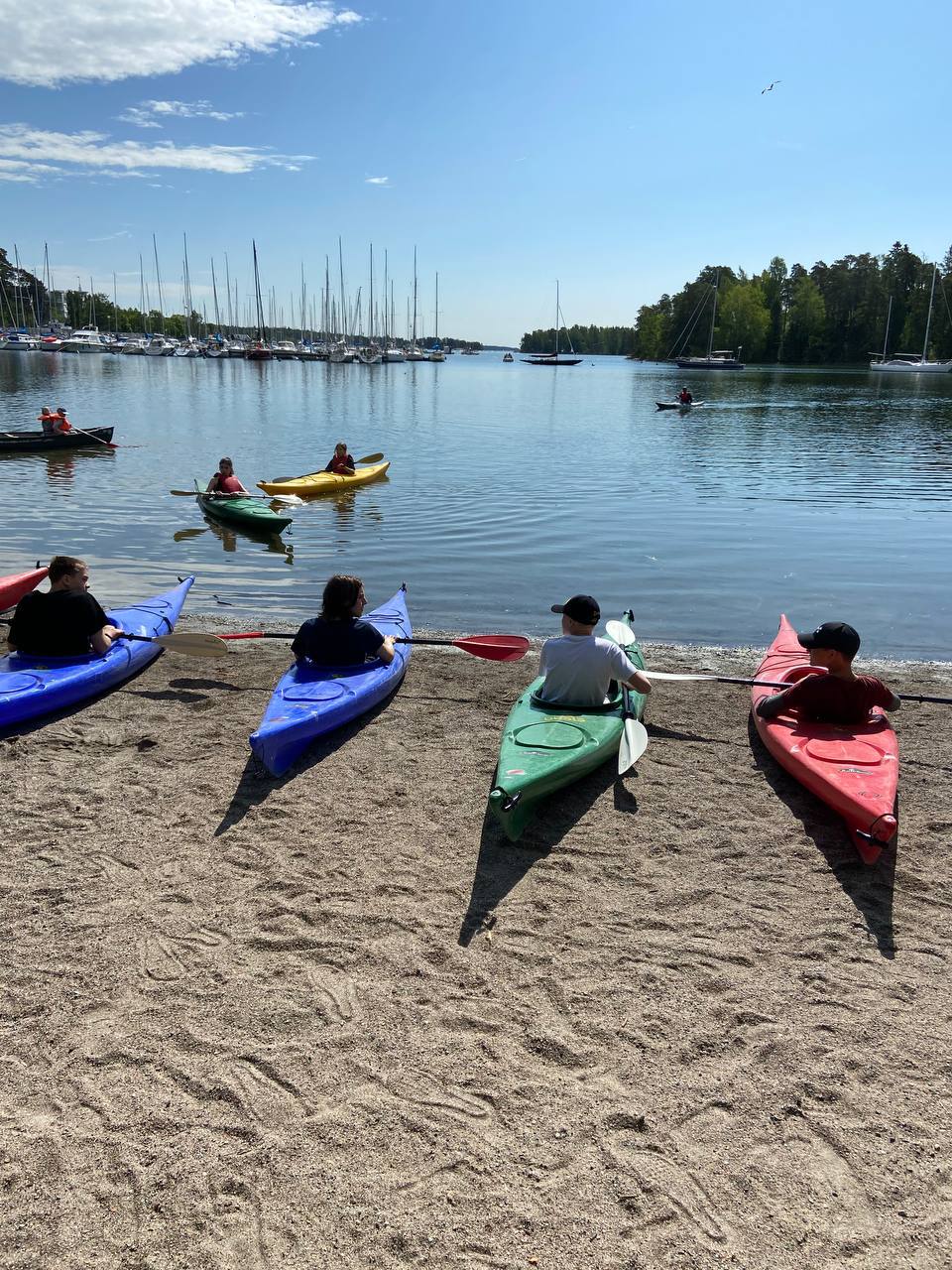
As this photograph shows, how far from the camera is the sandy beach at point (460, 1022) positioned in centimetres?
302

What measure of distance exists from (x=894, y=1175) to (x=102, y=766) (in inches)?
228

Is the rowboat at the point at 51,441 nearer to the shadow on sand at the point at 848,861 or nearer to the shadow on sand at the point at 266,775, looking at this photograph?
the shadow on sand at the point at 266,775

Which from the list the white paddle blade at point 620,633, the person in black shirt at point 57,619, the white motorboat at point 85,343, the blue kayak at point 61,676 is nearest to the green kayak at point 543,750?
the white paddle blade at point 620,633

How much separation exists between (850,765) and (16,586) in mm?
9844

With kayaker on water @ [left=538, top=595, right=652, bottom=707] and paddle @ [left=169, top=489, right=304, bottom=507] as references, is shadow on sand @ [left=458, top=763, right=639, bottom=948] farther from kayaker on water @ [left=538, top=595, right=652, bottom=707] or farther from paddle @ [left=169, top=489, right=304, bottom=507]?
paddle @ [left=169, top=489, right=304, bottom=507]

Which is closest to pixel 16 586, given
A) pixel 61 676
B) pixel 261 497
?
pixel 61 676

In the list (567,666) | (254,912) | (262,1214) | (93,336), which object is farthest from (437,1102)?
(93,336)

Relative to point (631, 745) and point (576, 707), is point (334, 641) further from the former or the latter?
point (631, 745)

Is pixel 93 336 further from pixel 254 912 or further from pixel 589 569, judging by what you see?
pixel 254 912

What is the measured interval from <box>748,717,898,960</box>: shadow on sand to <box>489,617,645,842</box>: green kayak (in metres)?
1.32

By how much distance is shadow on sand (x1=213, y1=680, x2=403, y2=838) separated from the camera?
5.96 m

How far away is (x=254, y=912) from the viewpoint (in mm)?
4801

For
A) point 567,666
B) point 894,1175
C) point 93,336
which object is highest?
point 93,336

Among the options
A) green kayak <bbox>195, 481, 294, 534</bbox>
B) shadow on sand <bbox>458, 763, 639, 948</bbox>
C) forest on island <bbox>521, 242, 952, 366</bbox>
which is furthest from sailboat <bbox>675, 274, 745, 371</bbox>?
shadow on sand <bbox>458, 763, 639, 948</bbox>
